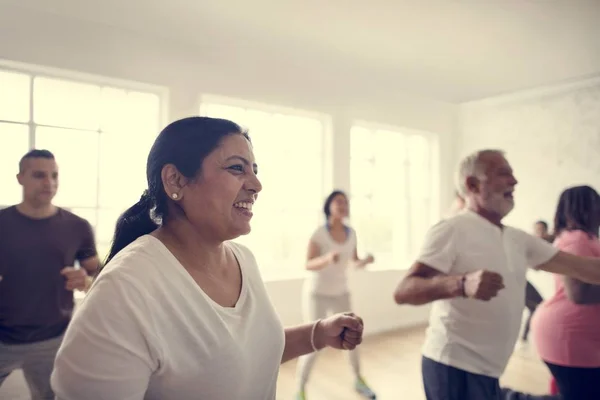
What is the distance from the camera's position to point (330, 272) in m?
3.14

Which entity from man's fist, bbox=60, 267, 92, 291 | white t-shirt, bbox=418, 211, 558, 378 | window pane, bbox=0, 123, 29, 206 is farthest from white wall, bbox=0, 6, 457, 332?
white t-shirt, bbox=418, 211, 558, 378

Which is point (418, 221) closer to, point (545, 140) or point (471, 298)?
point (545, 140)

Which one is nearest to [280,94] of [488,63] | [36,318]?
[488,63]

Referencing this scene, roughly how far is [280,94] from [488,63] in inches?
83.9

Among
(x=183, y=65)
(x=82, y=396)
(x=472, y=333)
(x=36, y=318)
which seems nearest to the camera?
(x=82, y=396)

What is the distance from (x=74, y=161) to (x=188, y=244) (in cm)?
289

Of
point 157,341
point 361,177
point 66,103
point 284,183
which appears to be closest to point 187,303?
point 157,341

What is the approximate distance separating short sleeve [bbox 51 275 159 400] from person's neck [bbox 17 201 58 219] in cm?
170

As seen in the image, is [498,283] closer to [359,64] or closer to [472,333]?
[472,333]

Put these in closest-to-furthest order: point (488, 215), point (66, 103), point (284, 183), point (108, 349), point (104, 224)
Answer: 1. point (108, 349)
2. point (488, 215)
3. point (66, 103)
4. point (104, 224)
5. point (284, 183)

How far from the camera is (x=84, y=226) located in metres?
2.32

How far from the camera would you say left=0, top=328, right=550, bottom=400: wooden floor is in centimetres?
314

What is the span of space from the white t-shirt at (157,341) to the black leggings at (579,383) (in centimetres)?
155

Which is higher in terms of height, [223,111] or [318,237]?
[223,111]
